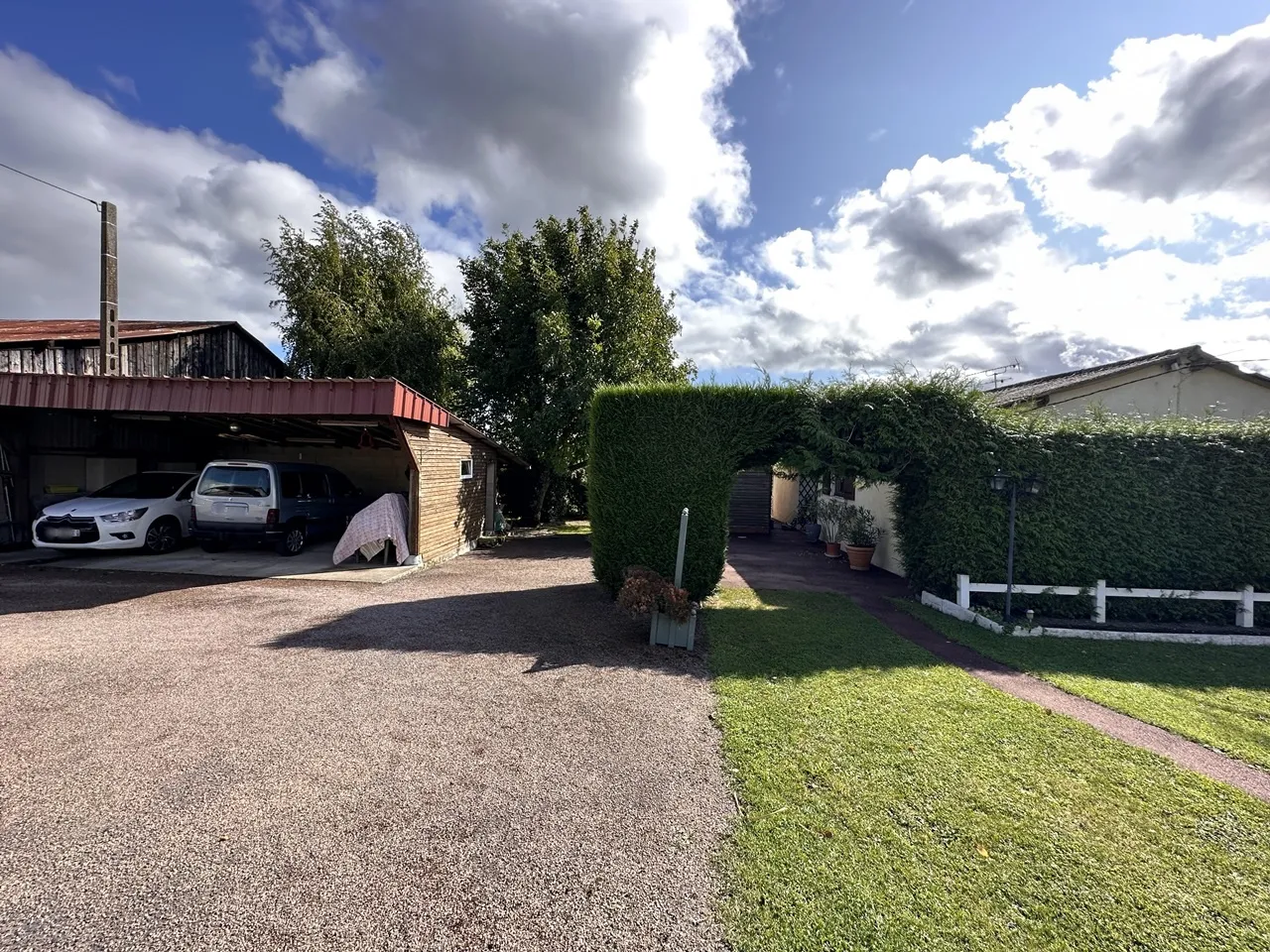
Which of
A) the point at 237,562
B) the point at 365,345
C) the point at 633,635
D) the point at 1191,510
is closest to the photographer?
the point at 633,635

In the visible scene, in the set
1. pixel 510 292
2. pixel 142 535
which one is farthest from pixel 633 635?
pixel 510 292

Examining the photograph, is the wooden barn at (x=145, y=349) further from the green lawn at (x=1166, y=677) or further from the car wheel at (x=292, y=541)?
the green lawn at (x=1166, y=677)

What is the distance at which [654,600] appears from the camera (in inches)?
216

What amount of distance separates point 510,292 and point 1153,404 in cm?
1515

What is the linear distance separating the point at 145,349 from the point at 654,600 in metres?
14.7

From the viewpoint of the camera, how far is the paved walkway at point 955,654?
139 inches

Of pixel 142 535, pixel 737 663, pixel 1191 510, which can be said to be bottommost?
pixel 737 663

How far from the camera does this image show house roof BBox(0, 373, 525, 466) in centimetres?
776

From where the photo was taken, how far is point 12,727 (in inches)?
135

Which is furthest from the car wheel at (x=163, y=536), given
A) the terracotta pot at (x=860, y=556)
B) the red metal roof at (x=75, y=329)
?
the terracotta pot at (x=860, y=556)

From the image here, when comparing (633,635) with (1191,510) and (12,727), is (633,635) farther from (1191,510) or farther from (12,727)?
(1191,510)

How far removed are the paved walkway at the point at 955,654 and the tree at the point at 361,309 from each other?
11420 millimetres

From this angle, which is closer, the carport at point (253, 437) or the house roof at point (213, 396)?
the house roof at point (213, 396)

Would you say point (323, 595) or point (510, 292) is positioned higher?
Answer: point (510, 292)
